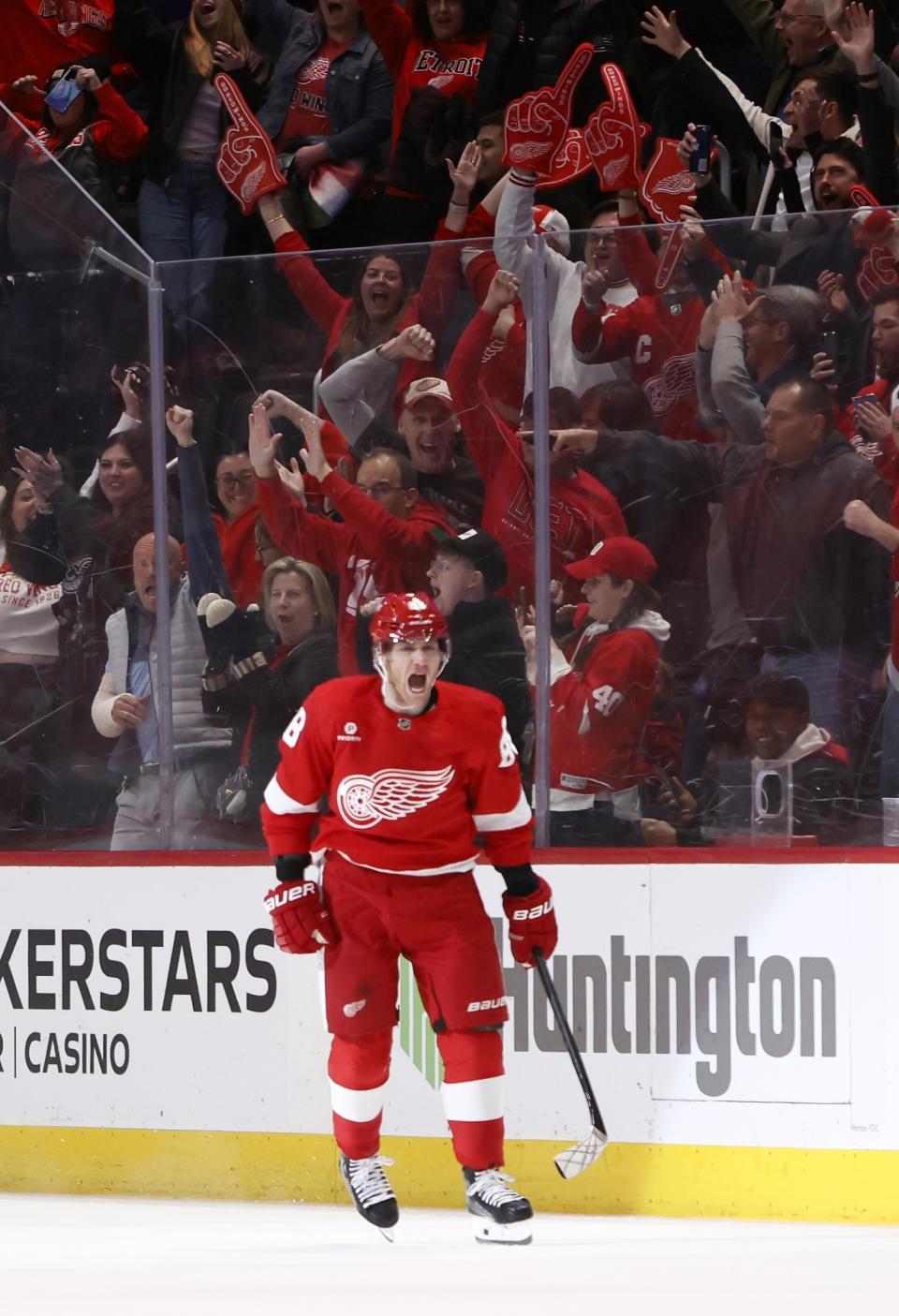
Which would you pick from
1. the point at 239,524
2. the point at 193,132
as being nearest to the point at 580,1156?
the point at 239,524

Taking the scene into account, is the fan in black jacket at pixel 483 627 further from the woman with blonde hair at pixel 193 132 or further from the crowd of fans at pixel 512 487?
the woman with blonde hair at pixel 193 132

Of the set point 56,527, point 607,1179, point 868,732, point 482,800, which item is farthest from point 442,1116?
point 56,527

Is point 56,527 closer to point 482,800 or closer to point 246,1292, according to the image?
point 482,800

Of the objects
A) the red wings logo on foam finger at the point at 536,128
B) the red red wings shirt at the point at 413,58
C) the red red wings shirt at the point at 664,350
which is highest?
the red red wings shirt at the point at 413,58

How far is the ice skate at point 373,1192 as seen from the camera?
4051mm

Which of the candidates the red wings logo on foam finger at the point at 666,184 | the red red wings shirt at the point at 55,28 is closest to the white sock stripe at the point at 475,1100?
the red wings logo on foam finger at the point at 666,184

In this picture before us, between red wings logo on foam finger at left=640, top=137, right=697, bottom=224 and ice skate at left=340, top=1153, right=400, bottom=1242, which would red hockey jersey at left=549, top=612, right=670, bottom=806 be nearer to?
ice skate at left=340, top=1153, right=400, bottom=1242

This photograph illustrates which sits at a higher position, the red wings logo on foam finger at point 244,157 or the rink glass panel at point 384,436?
the red wings logo on foam finger at point 244,157

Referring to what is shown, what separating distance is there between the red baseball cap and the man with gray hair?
35 centimetres

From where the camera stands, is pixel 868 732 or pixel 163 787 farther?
pixel 163 787

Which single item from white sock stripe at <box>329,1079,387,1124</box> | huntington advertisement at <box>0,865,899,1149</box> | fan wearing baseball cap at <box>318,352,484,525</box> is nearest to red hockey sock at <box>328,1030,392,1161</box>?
white sock stripe at <box>329,1079,387,1124</box>

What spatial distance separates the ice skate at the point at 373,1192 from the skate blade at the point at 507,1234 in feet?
0.64

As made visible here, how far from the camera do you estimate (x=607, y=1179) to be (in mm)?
4484

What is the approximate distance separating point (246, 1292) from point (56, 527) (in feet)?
7.30
